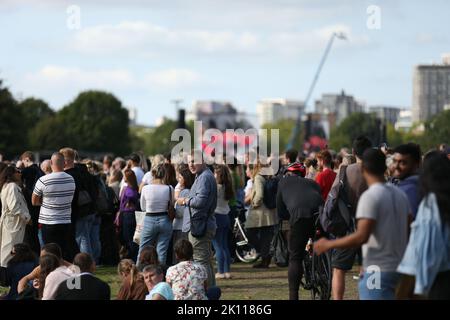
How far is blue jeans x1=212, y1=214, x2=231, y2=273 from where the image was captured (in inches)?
642

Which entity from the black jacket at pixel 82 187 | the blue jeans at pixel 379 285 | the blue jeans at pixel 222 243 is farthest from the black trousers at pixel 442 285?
the blue jeans at pixel 222 243

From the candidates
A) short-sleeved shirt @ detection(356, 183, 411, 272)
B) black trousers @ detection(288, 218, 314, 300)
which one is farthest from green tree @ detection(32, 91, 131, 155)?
short-sleeved shirt @ detection(356, 183, 411, 272)

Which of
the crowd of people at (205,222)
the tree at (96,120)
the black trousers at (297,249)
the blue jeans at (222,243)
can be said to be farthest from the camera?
the tree at (96,120)

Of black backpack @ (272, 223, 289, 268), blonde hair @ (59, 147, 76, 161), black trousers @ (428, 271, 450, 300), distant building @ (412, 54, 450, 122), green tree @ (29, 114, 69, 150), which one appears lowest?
green tree @ (29, 114, 69, 150)

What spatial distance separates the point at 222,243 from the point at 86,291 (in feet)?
20.2

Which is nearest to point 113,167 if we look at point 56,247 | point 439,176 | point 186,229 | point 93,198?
point 93,198

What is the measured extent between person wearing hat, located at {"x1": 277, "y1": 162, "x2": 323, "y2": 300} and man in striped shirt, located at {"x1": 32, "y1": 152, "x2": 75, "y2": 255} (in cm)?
310

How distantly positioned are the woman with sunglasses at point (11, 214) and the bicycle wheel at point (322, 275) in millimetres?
4400

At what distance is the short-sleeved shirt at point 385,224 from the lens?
323 inches

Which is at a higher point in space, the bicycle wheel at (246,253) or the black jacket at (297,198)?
the black jacket at (297,198)

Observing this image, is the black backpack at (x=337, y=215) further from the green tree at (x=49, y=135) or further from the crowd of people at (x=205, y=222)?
the green tree at (x=49, y=135)

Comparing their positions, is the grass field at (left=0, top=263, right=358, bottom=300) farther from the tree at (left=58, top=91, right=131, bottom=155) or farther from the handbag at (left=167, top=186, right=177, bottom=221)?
the tree at (left=58, top=91, right=131, bottom=155)
